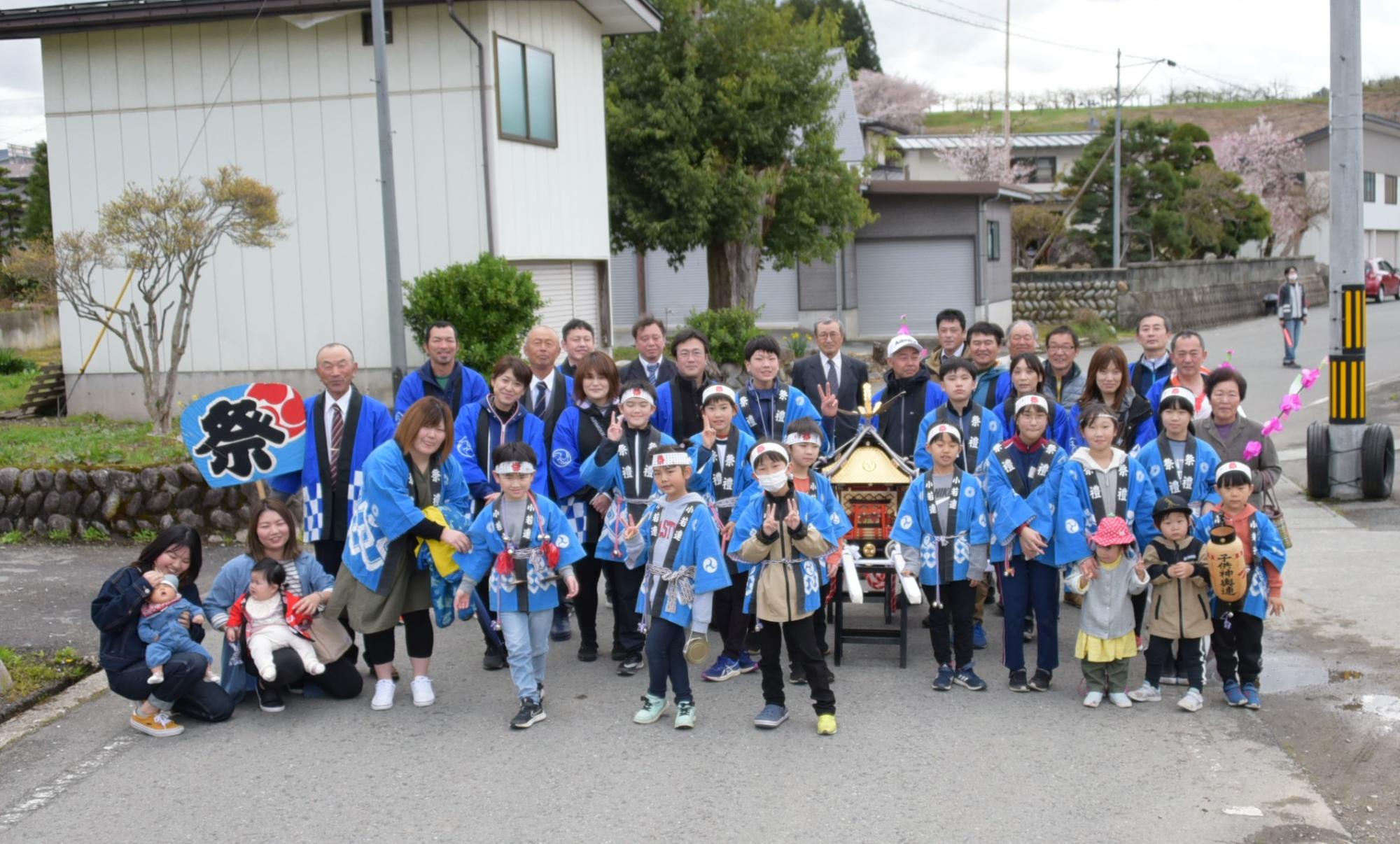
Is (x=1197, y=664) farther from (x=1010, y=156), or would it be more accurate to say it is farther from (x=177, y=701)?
(x=1010, y=156)

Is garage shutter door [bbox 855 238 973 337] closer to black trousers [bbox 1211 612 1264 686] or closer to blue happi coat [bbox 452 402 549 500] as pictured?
blue happi coat [bbox 452 402 549 500]

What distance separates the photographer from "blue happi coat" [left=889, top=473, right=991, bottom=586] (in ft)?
21.2

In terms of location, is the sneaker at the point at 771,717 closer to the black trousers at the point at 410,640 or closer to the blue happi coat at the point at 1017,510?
the blue happi coat at the point at 1017,510

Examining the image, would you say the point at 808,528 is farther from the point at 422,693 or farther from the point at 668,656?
the point at 422,693

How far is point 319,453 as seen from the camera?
7.00 metres

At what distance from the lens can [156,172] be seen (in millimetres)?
15727

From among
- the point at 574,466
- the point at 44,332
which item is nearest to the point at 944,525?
the point at 574,466

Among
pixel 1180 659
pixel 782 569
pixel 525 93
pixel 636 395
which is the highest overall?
pixel 525 93

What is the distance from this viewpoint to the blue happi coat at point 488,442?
7.04 meters

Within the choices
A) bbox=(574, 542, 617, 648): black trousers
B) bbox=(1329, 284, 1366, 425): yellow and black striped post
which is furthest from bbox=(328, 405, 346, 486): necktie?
bbox=(1329, 284, 1366, 425): yellow and black striped post

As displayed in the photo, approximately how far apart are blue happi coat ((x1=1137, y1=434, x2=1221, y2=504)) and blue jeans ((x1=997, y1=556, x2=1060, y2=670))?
746 millimetres

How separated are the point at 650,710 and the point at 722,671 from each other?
2.68 feet

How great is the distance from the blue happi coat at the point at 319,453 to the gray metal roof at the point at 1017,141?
51266 mm

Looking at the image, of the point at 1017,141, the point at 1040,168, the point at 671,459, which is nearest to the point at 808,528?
the point at 671,459
